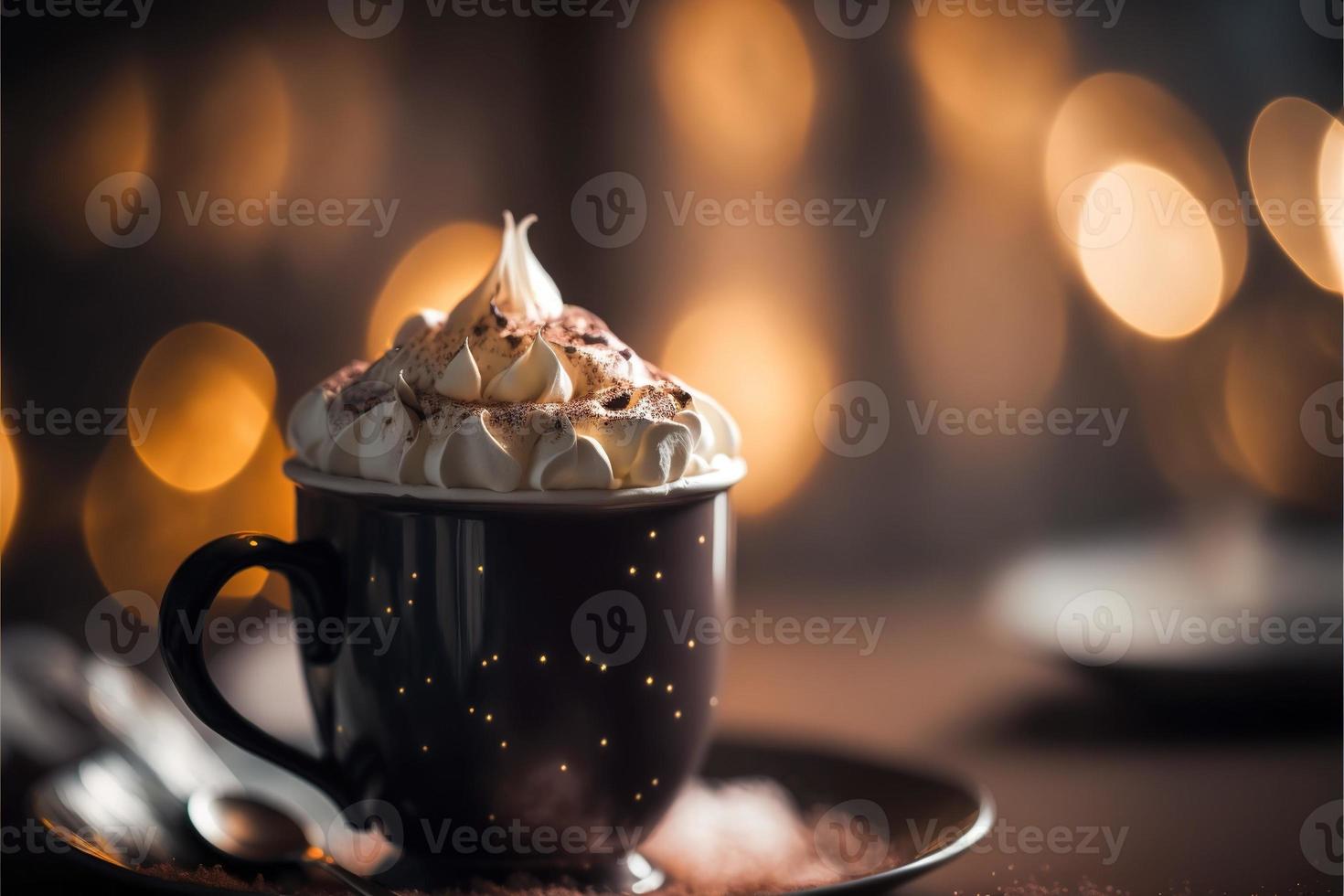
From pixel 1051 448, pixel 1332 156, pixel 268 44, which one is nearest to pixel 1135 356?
pixel 1051 448

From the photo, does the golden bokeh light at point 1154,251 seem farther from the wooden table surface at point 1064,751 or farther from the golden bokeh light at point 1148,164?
the wooden table surface at point 1064,751

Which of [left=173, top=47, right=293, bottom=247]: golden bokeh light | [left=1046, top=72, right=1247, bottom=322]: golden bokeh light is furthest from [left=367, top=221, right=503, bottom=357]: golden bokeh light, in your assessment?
[left=1046, top=72, right=1247, bottom=322]: golden bokeh light

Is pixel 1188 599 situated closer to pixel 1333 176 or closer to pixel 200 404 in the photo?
pixel 1333 176

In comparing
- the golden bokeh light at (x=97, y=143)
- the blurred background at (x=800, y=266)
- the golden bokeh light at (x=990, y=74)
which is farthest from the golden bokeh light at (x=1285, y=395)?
the golden bokeh light at (x=97, y=143)

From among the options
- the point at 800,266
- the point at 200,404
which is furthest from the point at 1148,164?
the point at 200,404

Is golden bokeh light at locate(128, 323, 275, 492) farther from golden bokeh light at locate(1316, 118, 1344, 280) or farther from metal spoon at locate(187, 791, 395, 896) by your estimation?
golden bokeh light at locate(1316, 118, 1344, 280)

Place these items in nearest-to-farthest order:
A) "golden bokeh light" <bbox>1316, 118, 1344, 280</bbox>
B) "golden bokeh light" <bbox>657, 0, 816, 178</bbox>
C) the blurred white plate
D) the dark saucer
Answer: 1. the dark saucer
2. the blurred white plate
3. "golden bokeh light" <bbox>1316, 118, 1344, 280</bbox>
4. "golden bokeh light" <bbox>657, 0, 816, 178</bbox>
